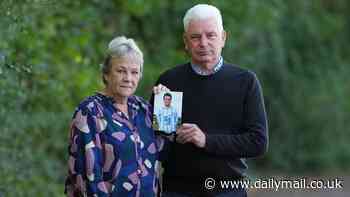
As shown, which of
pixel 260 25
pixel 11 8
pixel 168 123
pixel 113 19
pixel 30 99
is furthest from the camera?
pixel 260 25

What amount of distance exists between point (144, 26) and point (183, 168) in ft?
20.2

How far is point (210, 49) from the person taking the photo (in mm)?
5113

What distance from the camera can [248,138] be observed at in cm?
504

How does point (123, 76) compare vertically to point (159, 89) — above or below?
above

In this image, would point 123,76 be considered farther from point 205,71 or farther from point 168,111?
point 205,71

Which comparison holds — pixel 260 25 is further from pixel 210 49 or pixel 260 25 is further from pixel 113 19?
pixel 210 49

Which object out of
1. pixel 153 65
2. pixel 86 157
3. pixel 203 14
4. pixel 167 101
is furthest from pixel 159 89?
pixel 153 65

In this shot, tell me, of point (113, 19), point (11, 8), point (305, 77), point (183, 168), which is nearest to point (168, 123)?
point (183, 168)

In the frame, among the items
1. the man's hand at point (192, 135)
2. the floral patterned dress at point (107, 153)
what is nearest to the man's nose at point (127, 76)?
the floral patterned dress at point (107, 153)

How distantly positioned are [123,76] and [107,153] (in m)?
0.44

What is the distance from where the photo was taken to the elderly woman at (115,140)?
15.3 ft

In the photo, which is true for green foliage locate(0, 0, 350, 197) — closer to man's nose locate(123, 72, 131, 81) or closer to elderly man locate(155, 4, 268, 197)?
man's nose locate(123, 72, 131, 81)

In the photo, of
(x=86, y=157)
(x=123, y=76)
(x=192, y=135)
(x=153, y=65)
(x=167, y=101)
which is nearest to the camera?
(x=86, y=157)

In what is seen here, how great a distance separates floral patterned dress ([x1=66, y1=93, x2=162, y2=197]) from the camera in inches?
183
